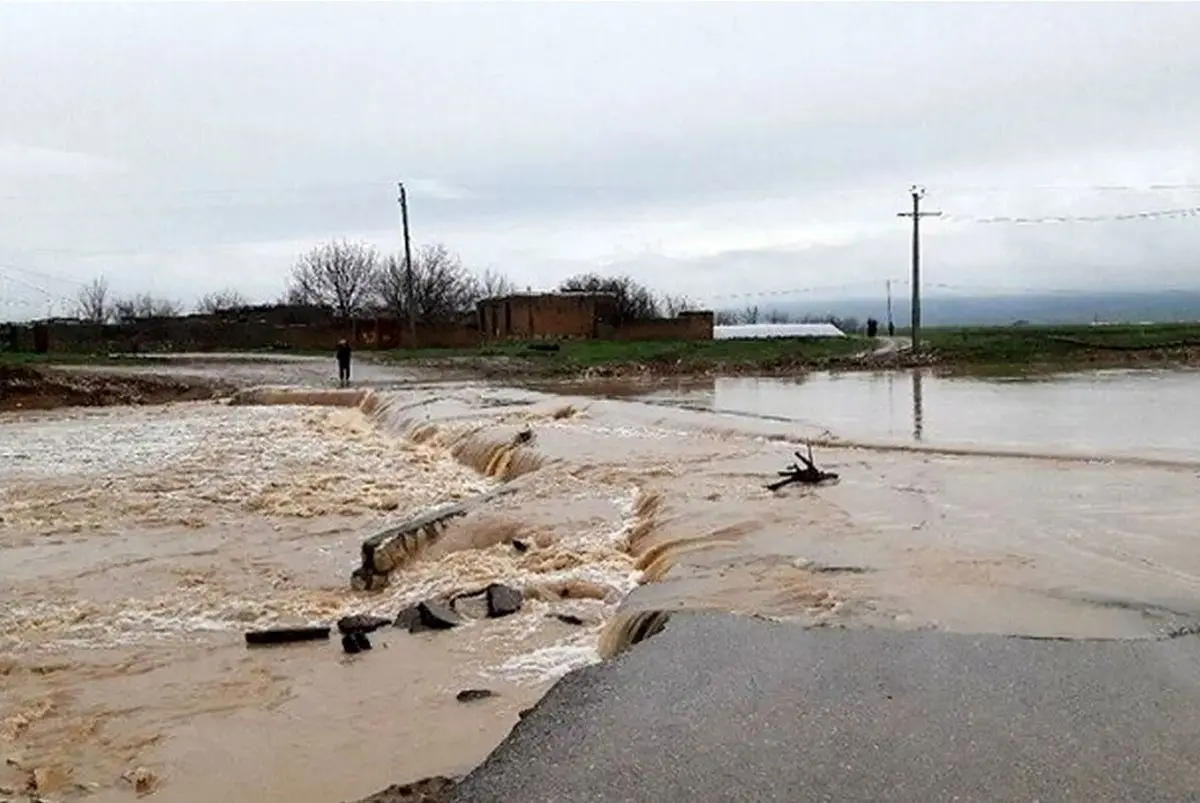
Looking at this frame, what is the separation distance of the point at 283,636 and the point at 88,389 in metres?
28.5

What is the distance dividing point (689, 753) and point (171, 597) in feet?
22.1

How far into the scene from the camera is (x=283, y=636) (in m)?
8.39

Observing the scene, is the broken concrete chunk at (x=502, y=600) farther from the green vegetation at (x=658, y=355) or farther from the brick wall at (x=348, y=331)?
the brick wall at (x=348, y=331)

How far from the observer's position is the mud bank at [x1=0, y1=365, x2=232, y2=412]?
3225 centimetres

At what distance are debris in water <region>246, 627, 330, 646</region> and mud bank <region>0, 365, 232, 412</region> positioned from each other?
26822mm

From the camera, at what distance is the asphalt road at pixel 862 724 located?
4621 mm

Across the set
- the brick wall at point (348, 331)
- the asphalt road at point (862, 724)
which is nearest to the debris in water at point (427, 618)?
the asphalt road at point (862, 724)

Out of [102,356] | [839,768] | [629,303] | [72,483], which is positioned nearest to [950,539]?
[839,768]

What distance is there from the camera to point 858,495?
41.5 feet

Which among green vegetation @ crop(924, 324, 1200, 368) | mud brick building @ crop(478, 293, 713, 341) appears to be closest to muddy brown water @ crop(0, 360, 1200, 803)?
green vegetation @ crop(924, 324, 1200, 368)

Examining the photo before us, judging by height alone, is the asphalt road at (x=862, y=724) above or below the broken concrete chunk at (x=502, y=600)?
above

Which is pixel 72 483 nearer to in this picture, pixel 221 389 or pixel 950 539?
pixel 950 539

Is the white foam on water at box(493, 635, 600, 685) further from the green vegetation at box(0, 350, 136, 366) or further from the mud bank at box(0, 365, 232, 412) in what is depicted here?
the green vegetation at box(0, 350, 136, 366)

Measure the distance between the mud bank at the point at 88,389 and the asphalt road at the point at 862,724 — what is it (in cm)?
3041
